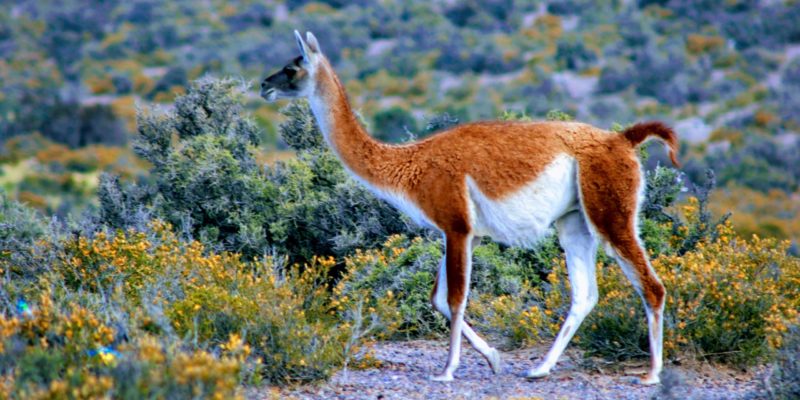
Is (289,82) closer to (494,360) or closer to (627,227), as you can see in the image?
(494,360)

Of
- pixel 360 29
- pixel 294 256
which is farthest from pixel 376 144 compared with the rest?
pixel 360 29

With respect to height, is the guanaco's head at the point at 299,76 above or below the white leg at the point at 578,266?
above

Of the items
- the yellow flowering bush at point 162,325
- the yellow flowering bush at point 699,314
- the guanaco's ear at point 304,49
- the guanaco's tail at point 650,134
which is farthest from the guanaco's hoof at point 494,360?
the guanaco's ear at point 304,49

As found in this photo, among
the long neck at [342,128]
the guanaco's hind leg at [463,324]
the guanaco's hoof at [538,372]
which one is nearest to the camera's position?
the guanaco's hoof at [538,372]

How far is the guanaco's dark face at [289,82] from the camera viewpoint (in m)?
8.63

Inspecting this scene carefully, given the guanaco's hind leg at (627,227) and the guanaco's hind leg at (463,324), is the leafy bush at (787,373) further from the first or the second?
the guanaco's hind leg at (463,324)

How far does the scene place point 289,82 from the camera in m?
8.68

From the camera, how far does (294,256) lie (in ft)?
40.7

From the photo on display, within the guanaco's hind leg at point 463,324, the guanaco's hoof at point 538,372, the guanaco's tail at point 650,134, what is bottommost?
the guanaco's hoof at point 538,372

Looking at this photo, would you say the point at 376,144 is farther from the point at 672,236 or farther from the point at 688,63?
the point at 688,63

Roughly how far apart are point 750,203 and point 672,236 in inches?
701

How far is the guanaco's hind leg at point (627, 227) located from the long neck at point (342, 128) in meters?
1.64

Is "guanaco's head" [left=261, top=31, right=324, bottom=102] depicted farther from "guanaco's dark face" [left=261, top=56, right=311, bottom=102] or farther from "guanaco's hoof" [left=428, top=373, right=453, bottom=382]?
"guanaco's hoof" [left=428, top=373, right=453, bottom=382]

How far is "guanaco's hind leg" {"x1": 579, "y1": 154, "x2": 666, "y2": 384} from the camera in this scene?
312 inches
